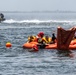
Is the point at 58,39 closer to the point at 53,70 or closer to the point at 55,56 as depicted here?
the point at 55,56

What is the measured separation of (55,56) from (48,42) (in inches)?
207

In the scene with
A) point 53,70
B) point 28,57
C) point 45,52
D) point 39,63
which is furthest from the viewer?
point 45,52

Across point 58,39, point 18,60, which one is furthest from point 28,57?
point 58,39

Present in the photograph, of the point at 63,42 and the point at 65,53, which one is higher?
the point at 63,42

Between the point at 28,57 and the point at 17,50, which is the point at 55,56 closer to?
the point at 28,57

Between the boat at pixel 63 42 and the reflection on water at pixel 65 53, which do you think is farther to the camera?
the boat at pixel 63 42

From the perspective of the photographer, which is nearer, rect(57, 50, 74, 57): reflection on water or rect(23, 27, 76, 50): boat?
rect(57, 50, 74, 57): reflection on water

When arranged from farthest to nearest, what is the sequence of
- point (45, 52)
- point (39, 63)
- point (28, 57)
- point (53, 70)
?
point (45, 52)
point (28, 57)
point (39, 63)
point (53, 70)

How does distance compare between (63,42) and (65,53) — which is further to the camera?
(63,42)

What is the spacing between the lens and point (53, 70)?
3139cm

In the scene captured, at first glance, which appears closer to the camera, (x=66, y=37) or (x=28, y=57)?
(x=28, y=57)

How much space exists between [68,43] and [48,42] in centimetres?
213

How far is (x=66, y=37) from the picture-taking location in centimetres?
4266

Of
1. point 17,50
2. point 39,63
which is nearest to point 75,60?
point 39,63
